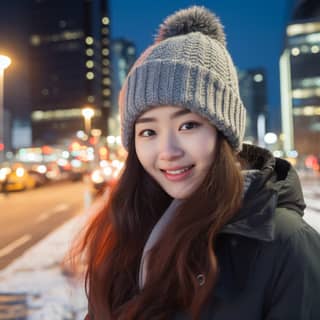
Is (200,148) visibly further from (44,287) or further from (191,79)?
(44,287)

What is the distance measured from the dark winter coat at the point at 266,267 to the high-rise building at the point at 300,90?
4806 centimetres

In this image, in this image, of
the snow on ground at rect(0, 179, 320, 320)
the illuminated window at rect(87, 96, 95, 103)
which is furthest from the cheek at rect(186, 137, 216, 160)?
the illuminated window at rect(87, 96, 95, 103)

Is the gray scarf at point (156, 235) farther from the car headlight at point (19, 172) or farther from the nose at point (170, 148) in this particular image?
the car headlight at point (19, 172)

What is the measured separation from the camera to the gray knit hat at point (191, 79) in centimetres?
123

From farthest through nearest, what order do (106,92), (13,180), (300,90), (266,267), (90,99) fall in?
(106,92) < (90,99) < (300,90) < (13,180) < (266,267)

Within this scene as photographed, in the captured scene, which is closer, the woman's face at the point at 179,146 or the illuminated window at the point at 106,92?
the woman's face at the point at 179,146

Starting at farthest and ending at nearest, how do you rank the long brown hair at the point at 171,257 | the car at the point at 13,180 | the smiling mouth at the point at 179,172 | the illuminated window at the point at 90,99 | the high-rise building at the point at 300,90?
the illuminated window at the point at 90,99 < the high-rise building at the point at 300,90 < the car at the point at 13,180 < the smiling mouth at the point at 179,172 < the long brown hair at the point at 171,257

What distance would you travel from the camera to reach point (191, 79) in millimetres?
1252

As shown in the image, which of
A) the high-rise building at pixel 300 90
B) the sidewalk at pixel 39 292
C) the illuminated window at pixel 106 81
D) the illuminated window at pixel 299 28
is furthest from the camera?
the illuminated window at pixel 106 81

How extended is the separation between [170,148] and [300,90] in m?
58.5

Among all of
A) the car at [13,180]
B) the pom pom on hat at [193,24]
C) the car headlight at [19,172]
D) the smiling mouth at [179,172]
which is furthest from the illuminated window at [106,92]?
the smiling mouth at [179,172]

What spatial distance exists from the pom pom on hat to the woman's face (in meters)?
0.37

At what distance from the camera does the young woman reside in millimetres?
1026

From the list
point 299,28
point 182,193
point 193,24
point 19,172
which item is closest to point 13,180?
point 19,172
